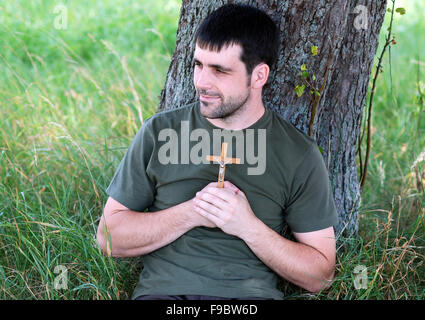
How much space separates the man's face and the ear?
0.08 metres

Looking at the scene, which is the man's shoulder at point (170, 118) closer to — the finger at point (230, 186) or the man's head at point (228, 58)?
the man's head at point (228, 58)

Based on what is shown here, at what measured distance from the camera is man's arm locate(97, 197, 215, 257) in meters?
2.60

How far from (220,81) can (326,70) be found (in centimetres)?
74

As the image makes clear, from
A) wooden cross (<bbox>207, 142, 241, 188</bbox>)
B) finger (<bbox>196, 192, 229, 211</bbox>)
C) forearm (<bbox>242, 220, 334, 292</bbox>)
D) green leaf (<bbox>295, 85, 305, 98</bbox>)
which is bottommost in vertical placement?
forearm (<bbox>242, 220, 334, 292</bbox>)

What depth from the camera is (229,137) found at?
104 inches

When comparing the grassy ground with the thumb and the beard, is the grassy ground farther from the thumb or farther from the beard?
the beard

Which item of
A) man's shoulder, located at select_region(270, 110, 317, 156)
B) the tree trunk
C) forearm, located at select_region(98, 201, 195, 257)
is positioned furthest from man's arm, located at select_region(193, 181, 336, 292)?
the tree trunk

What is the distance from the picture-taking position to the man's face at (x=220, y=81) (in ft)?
8.33

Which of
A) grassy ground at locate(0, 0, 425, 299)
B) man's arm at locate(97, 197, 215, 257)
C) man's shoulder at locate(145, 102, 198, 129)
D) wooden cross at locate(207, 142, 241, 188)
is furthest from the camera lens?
grassy ground at locate(0, 0, 425, 299)

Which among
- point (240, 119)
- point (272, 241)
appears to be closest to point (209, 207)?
point (272, 241)

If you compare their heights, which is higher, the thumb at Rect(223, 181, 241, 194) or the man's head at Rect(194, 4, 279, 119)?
the man's head at Rect(194, 4, 279, 119)

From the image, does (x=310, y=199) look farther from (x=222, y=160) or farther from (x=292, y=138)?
(x=222, y=160)

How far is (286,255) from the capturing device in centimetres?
259

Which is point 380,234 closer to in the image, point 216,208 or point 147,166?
point 216,208
